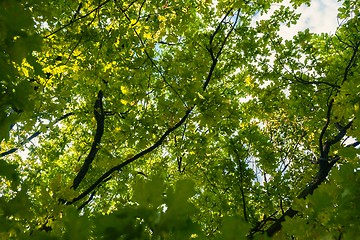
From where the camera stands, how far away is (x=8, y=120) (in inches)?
67.5

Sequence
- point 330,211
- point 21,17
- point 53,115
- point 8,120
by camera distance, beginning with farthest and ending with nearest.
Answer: point 53,115, point 330,211, point 8,120, point 21,17

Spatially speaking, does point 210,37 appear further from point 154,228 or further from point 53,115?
point 154,228

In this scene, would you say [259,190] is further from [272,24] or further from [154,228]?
[154,228]

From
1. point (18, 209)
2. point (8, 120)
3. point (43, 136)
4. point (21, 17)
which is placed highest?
point (43, 136)

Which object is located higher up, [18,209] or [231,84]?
[231,84]

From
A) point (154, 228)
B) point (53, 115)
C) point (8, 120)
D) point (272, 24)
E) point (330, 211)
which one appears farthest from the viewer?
point (272, 24)

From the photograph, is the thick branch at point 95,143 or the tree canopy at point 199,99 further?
the thick branch at point 95,143

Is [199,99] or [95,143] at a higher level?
[95,143]

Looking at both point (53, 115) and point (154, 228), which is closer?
point (154, 228)

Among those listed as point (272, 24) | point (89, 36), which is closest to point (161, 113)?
point (89, 36)

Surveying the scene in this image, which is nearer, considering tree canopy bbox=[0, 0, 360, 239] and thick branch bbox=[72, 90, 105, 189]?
tree canopy bbox=[0, 0, 360, 239]

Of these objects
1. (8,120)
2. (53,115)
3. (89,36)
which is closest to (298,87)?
(89,36)

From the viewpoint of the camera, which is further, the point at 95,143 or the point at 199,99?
the point at 95,143

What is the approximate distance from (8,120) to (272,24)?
673 cm
